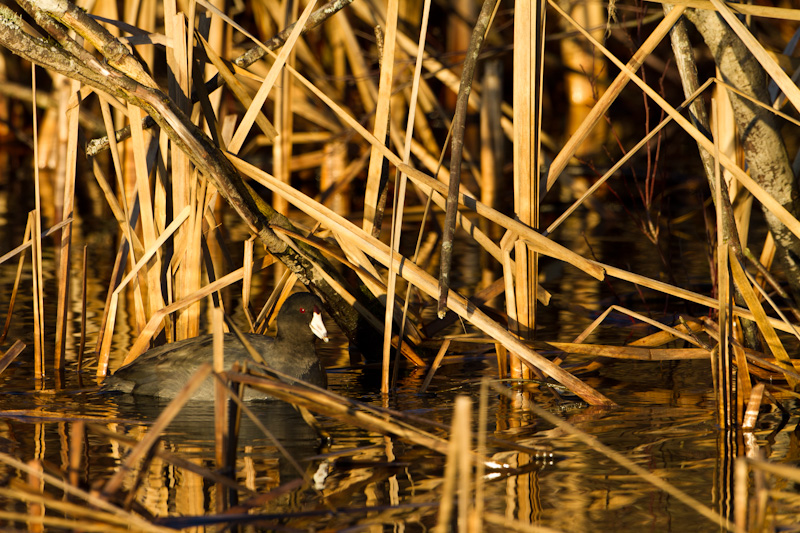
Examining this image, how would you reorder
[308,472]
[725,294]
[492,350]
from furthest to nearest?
[492,350]
[725,294]
[308,472]

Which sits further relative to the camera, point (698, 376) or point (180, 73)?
point (698, 376)

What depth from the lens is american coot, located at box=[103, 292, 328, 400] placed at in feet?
15.3

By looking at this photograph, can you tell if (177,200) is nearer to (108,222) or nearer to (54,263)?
(54,263)

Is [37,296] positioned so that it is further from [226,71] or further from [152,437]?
[152,437]

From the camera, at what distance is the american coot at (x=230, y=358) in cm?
468

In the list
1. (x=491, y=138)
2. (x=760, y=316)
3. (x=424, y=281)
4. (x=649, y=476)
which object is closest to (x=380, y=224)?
(x=424, y=281)

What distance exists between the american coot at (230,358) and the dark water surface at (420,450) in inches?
3.9

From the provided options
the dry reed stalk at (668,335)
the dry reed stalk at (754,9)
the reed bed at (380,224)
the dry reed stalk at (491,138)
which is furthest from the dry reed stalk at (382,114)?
the dry reed stalk at (491,138)

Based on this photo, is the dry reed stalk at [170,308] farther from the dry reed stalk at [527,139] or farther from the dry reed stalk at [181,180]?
the dry reed stalk at [527,139]

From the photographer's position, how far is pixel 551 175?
179 inches

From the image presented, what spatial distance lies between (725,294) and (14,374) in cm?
326

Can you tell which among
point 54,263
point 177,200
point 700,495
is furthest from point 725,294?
point 54,263

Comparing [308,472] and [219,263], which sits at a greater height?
[219,263]

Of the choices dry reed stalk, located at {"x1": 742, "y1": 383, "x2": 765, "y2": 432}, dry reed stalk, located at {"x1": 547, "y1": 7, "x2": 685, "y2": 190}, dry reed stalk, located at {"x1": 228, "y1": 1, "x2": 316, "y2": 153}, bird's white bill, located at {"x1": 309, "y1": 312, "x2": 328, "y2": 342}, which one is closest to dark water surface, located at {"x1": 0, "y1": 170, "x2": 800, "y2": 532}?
dry reed stalk, located at {"x1": 742, "y1": 383, "x2": 765, "y2": 432}
